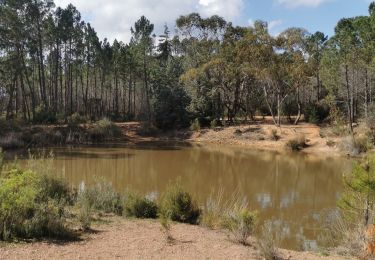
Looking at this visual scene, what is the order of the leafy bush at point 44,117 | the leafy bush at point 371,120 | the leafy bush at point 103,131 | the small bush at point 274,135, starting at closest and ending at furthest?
the leafy bush at point 371,120 → the small bush at point 274,135 → the leafy bush at point 103,131 → the leafy bush at point 44,117

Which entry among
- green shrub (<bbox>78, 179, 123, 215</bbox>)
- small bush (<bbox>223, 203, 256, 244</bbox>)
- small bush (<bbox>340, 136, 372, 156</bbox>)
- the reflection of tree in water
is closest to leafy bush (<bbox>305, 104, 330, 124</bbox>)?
the reflection of tree in water

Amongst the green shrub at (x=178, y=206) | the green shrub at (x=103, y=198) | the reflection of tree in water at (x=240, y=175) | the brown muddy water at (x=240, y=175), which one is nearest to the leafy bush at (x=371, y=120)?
the brown muddy water at (x=240, y=175)

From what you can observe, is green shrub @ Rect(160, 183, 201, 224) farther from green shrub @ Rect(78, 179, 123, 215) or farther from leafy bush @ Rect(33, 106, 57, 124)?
leafy bush @ Rect(33, 106, 57, 124)

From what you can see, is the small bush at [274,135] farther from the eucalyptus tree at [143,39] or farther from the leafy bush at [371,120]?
the eucalyptus tree at [143,39]

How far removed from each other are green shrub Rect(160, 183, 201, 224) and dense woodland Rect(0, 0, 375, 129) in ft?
78.0

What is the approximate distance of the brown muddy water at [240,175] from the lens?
500 inches

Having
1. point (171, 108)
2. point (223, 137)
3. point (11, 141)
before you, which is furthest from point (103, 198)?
point (171, 108)

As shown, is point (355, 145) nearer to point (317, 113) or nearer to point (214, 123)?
point (317, 113)

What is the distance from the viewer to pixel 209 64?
129 ft

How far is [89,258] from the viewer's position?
6.48 meters

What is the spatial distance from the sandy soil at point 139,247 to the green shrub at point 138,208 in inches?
49.7

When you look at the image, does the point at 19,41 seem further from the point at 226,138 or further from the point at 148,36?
the point at 226,138

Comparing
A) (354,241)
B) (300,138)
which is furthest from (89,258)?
(300,138)

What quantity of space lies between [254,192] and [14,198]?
1072 cm
